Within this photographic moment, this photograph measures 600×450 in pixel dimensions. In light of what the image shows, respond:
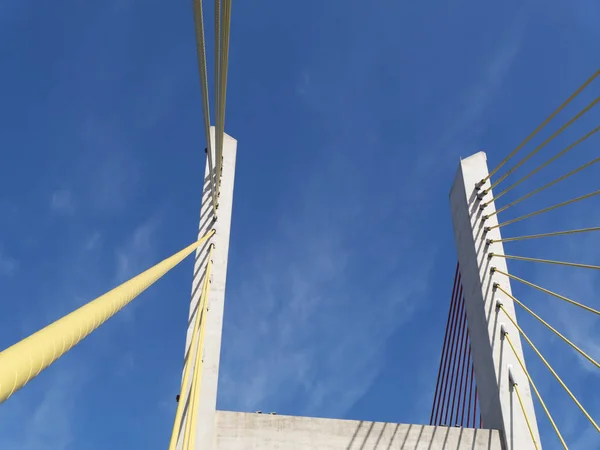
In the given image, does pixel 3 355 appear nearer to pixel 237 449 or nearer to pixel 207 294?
pixel 237 449

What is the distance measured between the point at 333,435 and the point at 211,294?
199cm

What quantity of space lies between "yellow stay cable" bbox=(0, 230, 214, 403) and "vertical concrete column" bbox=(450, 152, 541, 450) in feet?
17.7

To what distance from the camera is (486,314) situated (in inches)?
278

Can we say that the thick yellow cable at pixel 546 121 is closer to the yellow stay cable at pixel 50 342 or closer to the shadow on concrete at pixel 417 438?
the shadow on concrete at pixel 417 438

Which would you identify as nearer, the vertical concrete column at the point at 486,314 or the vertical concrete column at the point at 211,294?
the vertical concrete column at the point at 211,294

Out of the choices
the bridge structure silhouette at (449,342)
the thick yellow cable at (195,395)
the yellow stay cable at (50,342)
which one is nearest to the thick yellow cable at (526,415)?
the bridge structure silhouette at (449,342)

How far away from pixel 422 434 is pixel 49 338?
18.2 ft

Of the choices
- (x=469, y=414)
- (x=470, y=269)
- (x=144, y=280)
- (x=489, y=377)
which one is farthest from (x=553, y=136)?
(x=144, y=280)

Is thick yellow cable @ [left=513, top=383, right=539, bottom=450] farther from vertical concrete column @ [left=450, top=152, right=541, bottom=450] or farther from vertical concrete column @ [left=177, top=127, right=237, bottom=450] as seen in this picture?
vertical concrete column @ [left=177, top=127, right=237, bottom=450]

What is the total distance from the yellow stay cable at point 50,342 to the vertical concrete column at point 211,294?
3339 mm

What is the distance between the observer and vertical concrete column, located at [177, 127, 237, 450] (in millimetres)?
5891

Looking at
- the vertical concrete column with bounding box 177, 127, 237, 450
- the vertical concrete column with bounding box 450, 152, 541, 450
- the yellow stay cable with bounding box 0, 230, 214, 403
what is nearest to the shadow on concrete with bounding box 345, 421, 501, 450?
the vertical concrete column with bounding box 450, 152, 541, 450

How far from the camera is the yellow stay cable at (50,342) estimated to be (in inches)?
46.3

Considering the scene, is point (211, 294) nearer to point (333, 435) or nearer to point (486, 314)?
point (333, 435)
